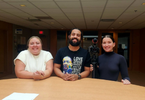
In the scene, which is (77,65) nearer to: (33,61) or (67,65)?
→ (67,65)

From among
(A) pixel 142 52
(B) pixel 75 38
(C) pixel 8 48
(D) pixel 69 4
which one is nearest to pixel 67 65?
(B) pixel 75 38

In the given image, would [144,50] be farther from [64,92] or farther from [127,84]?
[64,92]

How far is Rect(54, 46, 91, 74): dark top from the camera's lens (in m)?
1.69

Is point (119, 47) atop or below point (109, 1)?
below

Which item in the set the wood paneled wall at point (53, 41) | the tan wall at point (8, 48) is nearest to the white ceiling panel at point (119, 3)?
the tan wall at point (8, 48)

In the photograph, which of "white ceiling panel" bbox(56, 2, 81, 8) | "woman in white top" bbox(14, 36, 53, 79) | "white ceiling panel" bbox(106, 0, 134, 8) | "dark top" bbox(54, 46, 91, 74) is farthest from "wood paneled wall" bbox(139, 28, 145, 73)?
"woman in white top" bbox(14, 36, 53, 79)

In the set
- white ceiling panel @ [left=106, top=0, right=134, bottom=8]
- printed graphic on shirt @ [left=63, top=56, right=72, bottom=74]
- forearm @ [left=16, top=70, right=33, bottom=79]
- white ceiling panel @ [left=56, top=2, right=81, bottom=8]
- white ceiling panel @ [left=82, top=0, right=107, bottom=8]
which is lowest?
forearm @ [left=16, top=70, right=33, bottom=79]

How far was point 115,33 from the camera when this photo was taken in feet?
26.0

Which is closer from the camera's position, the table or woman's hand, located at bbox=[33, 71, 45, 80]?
the table

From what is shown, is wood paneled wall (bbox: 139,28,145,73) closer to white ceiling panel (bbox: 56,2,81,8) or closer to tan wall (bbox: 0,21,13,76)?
white ceiling panel (bbox: 56,2,81,8)

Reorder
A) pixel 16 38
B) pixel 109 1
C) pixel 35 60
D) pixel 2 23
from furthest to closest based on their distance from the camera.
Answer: pixel 16 38, pixel 2 23, pixel 109 1, pixel 35 60

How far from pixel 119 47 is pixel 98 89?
293 inches

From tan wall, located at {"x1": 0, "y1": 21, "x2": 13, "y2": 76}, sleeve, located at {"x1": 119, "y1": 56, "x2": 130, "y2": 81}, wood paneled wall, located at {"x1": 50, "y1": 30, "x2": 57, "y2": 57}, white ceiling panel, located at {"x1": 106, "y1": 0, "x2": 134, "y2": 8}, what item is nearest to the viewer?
sleeve, located at {"x1": 119, "y1": 56, "x2": 130, "y2": 81}

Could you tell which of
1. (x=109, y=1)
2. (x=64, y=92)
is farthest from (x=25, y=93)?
(x=109, y=1)
